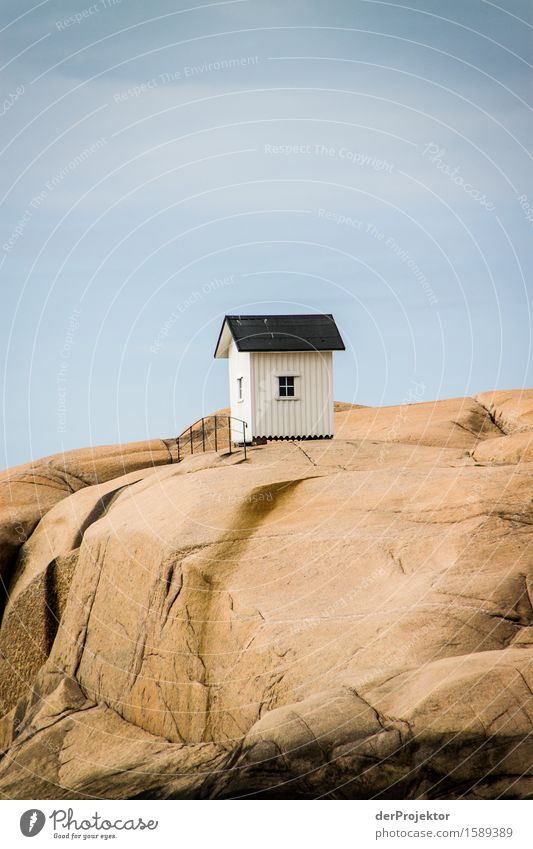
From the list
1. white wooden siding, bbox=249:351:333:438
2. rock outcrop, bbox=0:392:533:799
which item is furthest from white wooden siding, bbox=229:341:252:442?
rock outcrop, bbox=0:392:533:799

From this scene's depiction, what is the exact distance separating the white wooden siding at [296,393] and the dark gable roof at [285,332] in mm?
223

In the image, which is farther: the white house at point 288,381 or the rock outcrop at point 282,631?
the white house at point 288,381

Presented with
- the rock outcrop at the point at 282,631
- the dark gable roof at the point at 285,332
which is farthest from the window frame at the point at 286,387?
the rock outcrop at the point at 282,631

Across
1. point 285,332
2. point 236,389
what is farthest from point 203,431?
point 285,332

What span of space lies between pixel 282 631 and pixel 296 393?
10756mm

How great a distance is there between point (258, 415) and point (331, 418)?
2.00 m

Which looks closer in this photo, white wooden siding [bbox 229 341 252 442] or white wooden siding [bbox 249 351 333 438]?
white wooden siding [bbox 249 351 333 438]

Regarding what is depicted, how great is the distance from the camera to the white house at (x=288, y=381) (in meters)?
25.3

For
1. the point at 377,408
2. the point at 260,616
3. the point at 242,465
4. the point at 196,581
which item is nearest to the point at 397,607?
the point at 260,616

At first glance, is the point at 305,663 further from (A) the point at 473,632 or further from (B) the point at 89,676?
(B) the point at 89,676
